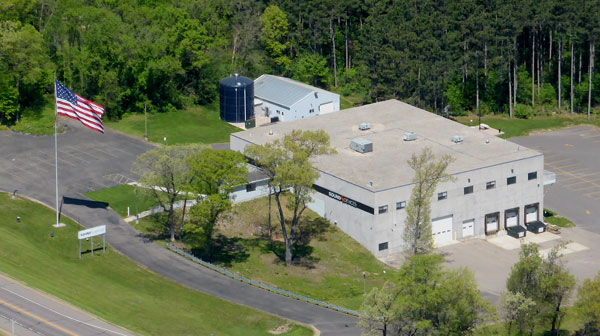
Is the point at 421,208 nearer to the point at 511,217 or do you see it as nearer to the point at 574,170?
the point at 511,217

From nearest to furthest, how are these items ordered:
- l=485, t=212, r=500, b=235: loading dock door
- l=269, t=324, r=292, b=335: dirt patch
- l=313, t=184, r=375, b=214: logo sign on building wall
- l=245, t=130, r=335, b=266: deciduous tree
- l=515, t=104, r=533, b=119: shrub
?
l=269, t=324, r=292, b=335: dirt patch → l=245, t=130, r=335, b=266: deciduous tree → l=313, t=184, r=375, b=214: logo sign on building wall → l=485, t=212, r=500, b=235: loading dock door → l=515, t=104, r=533, b=119: shrub

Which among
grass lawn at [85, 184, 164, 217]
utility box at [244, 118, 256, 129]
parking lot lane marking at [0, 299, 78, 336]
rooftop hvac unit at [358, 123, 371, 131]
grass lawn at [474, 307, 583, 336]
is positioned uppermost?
rooftop hvac unit at [358, 123, 371, 131]

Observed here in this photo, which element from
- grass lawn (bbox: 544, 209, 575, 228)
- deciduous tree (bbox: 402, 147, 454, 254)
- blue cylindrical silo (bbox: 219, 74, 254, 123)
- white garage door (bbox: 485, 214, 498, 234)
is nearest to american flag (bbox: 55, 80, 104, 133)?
deciduous tree (bbox: 402, 147, 454, 254)

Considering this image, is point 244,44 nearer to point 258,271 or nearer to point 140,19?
point 140,19

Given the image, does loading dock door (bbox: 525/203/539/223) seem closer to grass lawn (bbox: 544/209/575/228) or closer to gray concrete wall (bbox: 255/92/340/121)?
grass lawn (bbox: 544/209/575/228)

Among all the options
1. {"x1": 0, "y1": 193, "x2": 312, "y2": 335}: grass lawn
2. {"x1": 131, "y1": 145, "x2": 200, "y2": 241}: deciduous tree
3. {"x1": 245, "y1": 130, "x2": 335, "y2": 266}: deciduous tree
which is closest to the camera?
{"x1": 0, "y1": 193, "x2": 312, "y2": 335}: grass lawn

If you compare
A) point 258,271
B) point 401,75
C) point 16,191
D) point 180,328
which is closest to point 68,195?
point 16,191

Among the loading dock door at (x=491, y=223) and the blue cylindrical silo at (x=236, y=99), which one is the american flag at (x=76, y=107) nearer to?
the blue cylindrical silo at (x=236, y=99)
